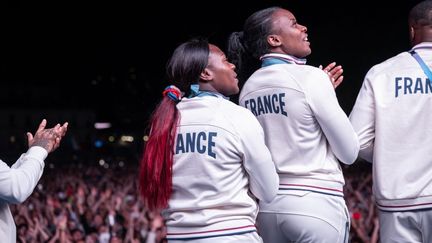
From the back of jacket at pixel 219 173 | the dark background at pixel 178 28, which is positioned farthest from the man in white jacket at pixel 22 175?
the dark background at pixel 178 28

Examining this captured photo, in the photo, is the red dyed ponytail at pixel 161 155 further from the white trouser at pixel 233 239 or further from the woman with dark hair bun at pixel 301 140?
the woman with dark hair bun at pixel 301 140

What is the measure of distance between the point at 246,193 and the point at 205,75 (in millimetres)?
571

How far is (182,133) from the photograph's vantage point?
11.1 ft

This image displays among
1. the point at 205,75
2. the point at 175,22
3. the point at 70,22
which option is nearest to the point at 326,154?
the point at 205,75

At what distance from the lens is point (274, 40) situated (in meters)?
3.75

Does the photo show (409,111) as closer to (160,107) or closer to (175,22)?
(160,107)

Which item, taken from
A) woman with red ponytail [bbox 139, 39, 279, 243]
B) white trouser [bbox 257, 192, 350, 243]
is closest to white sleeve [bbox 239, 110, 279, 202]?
woman with red ponytail [bbox 139, 39, 279, 243]

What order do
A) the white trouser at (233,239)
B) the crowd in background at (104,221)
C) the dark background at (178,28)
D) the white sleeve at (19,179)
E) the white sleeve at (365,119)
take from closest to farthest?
1. the white trouser at (233,239)
2. the white sleeve at (19,179)
3. the white sleeve at (365,119)
4. the crowd in background at (104,221)
5. the dark background at (178,28)

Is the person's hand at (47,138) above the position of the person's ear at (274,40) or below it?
below

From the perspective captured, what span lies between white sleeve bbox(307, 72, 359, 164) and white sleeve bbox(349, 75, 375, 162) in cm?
19

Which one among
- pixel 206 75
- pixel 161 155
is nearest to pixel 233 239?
pixel 161 155

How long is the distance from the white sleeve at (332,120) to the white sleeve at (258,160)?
12.4 inches

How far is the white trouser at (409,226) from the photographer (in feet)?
11.4

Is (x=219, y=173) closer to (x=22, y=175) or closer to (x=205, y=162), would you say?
(x=205, y=162)
